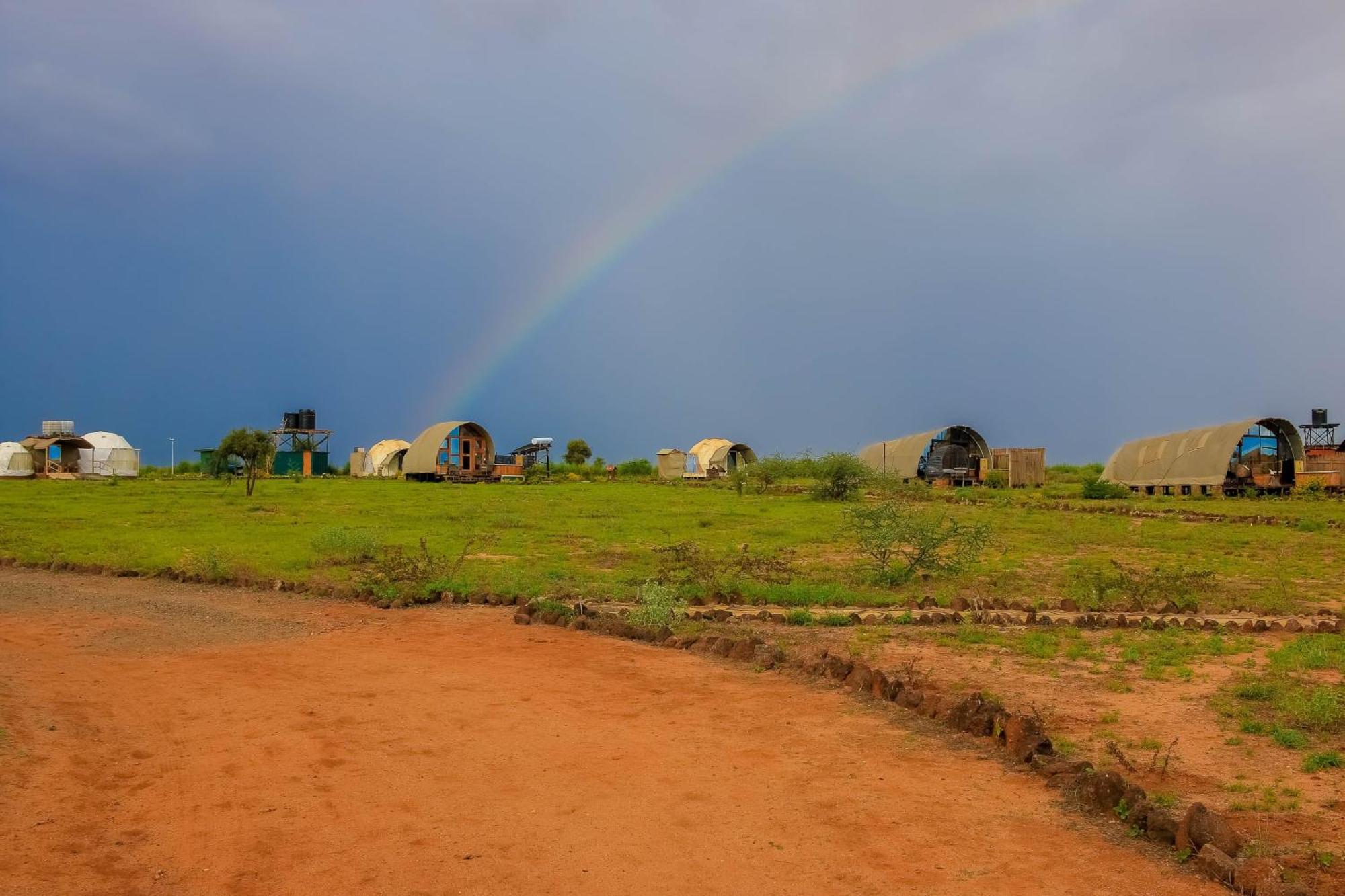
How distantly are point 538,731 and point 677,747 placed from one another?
1022mm

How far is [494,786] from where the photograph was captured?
5.69 metres

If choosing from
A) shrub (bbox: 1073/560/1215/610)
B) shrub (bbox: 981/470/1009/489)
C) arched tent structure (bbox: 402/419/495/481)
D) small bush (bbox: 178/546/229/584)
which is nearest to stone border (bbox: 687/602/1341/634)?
shrub (bbox: 1073/560/1215/610)

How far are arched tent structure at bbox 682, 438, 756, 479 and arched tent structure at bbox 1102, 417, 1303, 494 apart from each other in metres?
25.7

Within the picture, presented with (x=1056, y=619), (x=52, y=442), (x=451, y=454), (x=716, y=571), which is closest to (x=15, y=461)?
(x=52, y=442)

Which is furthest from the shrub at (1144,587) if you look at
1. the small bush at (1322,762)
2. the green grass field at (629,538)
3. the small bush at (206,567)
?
the small bush at (206,567)

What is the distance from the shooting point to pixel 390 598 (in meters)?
12.4

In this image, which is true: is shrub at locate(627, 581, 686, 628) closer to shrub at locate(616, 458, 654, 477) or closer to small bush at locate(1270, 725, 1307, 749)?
small bush at locate(1270, 725, 1307, 749)

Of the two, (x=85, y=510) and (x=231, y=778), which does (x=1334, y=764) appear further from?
(x=85, y=510)

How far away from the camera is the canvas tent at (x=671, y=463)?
63.0 meters

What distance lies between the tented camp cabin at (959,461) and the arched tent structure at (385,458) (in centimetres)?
2918

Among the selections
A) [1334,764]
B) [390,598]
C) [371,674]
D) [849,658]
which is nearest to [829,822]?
[1334,764]

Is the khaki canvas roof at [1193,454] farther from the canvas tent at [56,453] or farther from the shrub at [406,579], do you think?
the canvas tent at [56,453]

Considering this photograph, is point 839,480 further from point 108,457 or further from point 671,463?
point 108,457

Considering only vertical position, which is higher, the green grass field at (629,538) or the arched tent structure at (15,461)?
the arched tent structure at (15,461)
